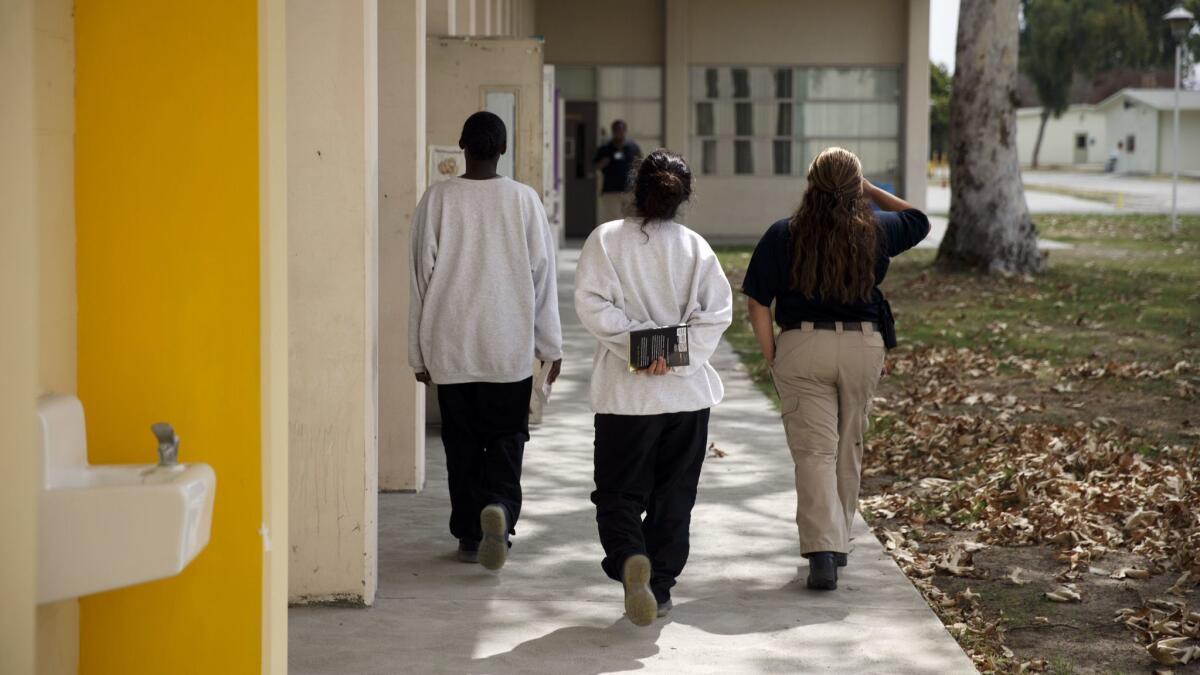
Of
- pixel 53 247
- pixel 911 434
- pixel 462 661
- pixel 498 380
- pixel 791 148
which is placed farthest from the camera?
pixel 791 148

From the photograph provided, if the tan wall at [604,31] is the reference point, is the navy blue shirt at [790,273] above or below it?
below

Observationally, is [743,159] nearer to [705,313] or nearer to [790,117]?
[790,117]

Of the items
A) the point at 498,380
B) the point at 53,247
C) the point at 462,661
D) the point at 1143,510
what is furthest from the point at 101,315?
the point at 1143,510

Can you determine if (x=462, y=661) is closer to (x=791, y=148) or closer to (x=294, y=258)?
(x=294, y=258)

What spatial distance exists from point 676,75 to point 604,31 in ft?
5.10

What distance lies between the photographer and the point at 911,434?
952cm

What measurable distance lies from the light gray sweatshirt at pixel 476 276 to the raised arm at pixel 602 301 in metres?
0.76

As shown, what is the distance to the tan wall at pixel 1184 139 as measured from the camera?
73938 millimetres

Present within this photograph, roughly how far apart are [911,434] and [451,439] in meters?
4.09

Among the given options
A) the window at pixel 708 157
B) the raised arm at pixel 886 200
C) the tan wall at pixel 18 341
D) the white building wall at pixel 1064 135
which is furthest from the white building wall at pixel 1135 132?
the tan wall at pixel 18 341

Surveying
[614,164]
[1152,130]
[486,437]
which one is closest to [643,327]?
[486,437]

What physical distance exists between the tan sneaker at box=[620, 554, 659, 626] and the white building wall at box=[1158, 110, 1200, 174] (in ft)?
241

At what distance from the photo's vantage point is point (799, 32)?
2791 cm

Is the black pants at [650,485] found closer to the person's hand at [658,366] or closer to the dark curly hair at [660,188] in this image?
the person's hand at [658,366]
